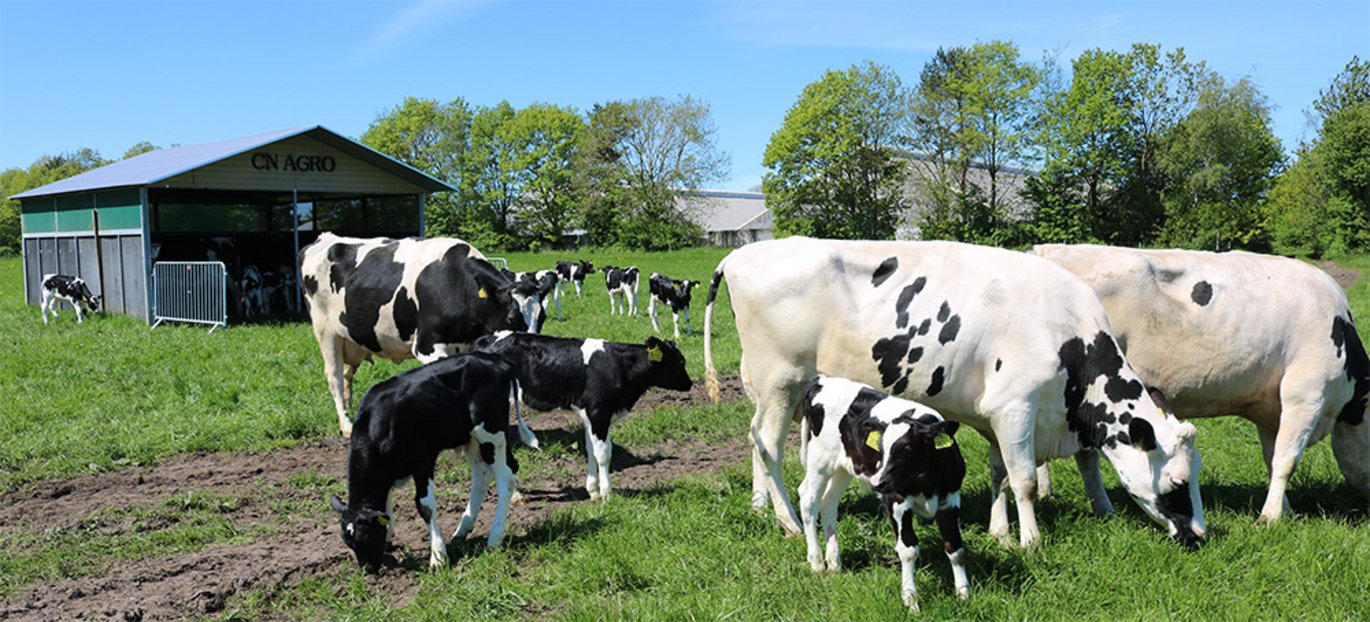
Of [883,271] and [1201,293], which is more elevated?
[883,271]

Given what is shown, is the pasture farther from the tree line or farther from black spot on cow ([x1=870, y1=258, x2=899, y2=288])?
the tree line

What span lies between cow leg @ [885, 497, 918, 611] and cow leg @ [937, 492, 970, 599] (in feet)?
0.61

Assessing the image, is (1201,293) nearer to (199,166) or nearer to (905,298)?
(905,298)

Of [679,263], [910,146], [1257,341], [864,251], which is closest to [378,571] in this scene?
[864,251]

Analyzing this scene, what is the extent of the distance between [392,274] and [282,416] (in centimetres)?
194

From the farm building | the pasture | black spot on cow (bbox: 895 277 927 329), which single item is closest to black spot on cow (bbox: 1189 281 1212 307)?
the pasture

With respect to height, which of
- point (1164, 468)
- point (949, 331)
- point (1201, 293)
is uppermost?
point (1201, 293)

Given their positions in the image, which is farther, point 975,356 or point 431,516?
point 975,356

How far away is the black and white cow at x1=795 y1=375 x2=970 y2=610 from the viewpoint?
4949 mm

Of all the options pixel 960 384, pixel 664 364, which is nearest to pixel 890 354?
pixel 960 384

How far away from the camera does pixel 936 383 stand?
20.8 feet

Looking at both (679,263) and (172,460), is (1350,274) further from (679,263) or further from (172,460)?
(172,460)

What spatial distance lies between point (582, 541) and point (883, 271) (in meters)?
2.79

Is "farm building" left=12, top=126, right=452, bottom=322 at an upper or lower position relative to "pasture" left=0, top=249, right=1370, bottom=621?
upper
